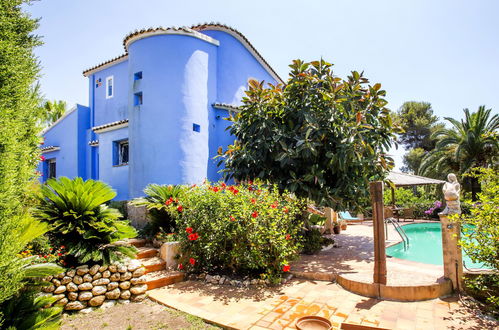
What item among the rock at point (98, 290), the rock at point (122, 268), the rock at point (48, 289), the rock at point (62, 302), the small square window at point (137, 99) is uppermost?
the small square window at point (137, 99)

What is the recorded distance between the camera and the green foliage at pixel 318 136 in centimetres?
763

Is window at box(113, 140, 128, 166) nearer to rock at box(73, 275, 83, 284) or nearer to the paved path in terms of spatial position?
rock at box(73, 275, 83, 284)

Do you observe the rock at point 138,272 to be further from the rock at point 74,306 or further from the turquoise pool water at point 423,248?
the turquoise pool water at point 423,248

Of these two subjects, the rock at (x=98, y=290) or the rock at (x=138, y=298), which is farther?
the rock at (x=138, y=298)

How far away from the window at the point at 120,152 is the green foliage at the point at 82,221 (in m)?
6.23

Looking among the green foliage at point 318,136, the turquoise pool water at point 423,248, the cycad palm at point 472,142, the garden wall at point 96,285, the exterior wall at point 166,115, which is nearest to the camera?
the garden wall at point 96,285

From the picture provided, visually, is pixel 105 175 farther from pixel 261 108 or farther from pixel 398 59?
pixel 398 59

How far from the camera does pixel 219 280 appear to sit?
620 centimetres

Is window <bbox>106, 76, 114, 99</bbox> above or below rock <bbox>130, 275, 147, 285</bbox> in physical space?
above

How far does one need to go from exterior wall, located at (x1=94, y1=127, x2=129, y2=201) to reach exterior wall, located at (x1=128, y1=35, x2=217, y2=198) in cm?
98

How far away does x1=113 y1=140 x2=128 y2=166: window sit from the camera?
12.1 meters

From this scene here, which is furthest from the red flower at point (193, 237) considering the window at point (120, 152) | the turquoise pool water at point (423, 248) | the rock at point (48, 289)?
the window at point (120, 152)

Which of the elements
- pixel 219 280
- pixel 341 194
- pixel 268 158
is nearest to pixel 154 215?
pixel 219 280

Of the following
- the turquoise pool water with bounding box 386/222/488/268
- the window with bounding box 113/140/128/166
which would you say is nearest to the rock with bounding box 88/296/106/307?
the window with bounding box 113/140/128/166
